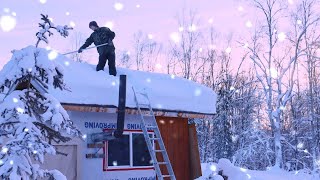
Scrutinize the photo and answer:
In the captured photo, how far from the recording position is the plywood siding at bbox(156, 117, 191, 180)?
44.1ft

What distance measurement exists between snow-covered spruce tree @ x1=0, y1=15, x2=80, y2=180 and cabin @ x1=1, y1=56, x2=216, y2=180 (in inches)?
165

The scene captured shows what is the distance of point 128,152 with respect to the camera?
1239cm

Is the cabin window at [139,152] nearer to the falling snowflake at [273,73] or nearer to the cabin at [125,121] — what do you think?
the cabin at [125,121]

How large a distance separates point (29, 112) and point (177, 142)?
856 cm

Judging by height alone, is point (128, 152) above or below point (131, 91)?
below

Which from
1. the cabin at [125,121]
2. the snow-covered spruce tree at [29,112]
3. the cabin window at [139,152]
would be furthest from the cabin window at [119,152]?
the snow-covered spruce tree at [29,112]

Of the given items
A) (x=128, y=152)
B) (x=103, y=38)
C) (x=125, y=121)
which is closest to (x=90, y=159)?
(x=128, y=152)

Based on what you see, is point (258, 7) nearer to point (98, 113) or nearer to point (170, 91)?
point (170, 91)

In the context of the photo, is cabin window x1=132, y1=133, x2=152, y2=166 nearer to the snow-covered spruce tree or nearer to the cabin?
the cabin

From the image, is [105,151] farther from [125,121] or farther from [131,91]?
[131,91]

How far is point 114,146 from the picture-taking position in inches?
478

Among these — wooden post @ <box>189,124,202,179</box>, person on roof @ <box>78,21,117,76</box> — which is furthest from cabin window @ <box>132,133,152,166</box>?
person on roof @ <box>78,21,117,76</box>

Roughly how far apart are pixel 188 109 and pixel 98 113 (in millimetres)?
2961

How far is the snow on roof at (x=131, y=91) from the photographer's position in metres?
11.1
